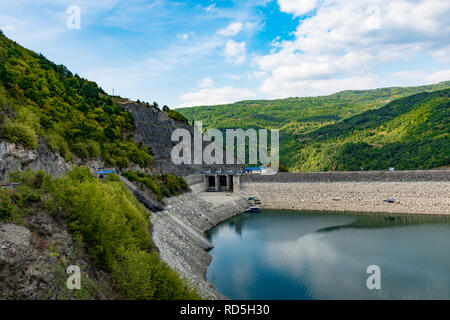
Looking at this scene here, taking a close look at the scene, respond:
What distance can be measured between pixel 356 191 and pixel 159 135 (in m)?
31.5

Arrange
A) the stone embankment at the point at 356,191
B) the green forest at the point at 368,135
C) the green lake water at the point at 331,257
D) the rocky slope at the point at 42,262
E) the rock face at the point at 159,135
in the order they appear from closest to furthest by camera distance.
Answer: the rocky slope at the point at 42,262
the green lake water at the point at 331,257
the stone embankment at the point at 356,191
the rock face at the point at 159,135
the green forest at the point at 368,135

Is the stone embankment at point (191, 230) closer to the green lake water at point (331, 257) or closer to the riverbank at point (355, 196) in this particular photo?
the green lake water at point (331, 257)

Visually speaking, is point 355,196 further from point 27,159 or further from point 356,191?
point 27,159

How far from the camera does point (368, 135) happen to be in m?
77.2

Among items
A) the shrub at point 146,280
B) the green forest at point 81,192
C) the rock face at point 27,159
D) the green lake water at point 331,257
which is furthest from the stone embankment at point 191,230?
the rock face at point 27,159

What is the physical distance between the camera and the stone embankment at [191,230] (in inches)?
708

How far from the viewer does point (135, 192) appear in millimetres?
26688

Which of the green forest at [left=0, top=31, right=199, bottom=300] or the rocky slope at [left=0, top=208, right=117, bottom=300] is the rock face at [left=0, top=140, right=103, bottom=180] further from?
the rocky slope at [left=0, top=208, right=117, bottom=300]

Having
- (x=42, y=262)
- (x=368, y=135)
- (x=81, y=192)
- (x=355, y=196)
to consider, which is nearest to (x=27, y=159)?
(x=81, y=192)

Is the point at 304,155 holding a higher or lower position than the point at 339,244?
higher

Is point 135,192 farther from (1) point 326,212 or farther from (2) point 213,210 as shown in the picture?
(1) point 326,212

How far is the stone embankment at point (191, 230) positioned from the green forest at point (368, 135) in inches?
1305

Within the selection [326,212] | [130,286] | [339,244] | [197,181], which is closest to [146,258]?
[130,286]
